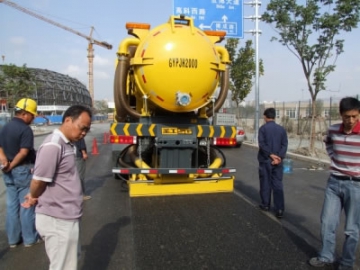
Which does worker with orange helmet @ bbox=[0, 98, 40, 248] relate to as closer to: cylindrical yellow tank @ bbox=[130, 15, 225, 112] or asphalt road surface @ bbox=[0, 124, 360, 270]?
asphalt road surface @ bbox=[0, 124, 360, 270]

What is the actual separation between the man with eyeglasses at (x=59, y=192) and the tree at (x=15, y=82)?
3209 cm

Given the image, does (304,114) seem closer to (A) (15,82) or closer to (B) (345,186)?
(B) (345,186)

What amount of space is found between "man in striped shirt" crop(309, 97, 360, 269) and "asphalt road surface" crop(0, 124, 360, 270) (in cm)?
39

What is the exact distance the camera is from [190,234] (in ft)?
15.3

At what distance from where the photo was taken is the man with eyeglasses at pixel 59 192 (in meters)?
2.58

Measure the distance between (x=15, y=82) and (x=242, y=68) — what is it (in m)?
22.6

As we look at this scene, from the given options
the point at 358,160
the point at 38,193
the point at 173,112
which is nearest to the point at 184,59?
the point at 173,112

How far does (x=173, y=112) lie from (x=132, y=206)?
1.82 metres

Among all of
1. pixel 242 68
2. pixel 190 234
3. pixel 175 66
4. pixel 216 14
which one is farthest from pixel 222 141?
pixel 242 68

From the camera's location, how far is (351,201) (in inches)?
139

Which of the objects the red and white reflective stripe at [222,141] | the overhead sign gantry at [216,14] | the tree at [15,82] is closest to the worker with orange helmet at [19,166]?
the red and white reflective stripe at [222,141]

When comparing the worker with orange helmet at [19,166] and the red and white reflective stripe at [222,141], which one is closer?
the worker with orange helmet at [19,166]

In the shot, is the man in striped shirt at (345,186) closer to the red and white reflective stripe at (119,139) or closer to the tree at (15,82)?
the red and white reflective stripe at (119,139)

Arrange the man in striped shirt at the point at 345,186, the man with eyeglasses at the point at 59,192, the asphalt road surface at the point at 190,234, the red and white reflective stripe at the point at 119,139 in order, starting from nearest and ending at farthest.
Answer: the man with eyeglasses at the point at 59,192 < the man in striped shirt at the point at 345,186 < the asphalt road surface at the point at 190,234 < the red and white reflective stripe at the point at 119,139
